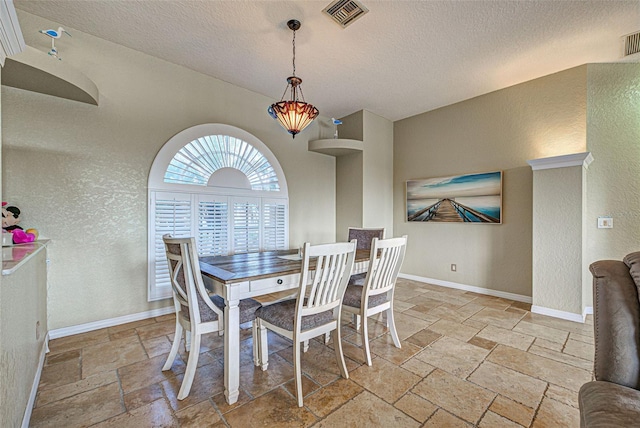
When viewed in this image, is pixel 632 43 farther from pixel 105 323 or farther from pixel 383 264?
pixel 105 323

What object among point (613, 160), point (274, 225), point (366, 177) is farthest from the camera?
point (366, 177)

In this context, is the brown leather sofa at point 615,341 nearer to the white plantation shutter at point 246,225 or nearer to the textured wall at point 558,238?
the textured wall at point 558,238

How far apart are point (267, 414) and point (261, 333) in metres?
0.53

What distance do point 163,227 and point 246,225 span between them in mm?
1018

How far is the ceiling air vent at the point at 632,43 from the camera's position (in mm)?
2650

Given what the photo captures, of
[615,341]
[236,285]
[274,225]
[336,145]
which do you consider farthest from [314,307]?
[336,145]

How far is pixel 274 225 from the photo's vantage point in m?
4.12

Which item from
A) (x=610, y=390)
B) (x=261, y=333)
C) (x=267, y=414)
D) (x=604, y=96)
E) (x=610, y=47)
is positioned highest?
(x=610, y=47)

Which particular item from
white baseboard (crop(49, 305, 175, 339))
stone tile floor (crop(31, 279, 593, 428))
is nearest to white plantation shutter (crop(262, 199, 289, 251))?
white baseboard (crop(49, 305, 175, 339))

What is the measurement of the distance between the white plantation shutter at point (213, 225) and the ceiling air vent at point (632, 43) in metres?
4.59

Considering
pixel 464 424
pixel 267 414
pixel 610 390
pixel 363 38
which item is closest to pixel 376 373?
pixel 464 424

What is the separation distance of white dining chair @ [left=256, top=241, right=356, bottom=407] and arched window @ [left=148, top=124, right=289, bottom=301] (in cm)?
174

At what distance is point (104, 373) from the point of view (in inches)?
79.6

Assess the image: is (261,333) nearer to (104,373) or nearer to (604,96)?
(104,373)
